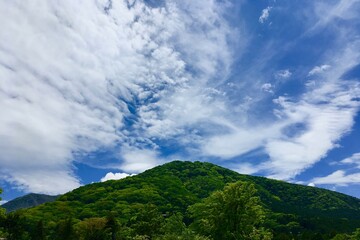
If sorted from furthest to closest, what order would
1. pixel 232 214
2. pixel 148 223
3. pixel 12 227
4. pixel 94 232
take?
pixel 94 232 → pixel 12 227 → pixel 148 223 → pixel 232 214

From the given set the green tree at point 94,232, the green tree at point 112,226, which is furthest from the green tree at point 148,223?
the green tree at point 112,226

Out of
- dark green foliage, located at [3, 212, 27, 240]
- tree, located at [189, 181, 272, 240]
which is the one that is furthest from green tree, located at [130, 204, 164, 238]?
dark green foliage, located at [3, 212, 27, 240]

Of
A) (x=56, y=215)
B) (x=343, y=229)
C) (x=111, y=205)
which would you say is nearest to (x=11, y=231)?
(x=56, y=215)

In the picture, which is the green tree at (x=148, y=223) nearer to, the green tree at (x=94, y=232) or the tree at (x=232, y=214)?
the tree at (x=232, y=214)

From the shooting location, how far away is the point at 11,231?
267 feet

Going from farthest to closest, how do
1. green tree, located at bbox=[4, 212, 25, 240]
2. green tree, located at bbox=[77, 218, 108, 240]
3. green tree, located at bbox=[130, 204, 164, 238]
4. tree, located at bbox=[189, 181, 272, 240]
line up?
green tree, located at bbox=[77, 218, 108, 240] → green tree, located at bbox=[4, 212, 25, 240] → green tree, located at bbox=[130, 204, 164, 238] → tree, located at bbox=[189, 181, 272, 240]

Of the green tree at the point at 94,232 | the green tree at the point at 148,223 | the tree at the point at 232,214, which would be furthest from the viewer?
the green tree at the point at 94,232

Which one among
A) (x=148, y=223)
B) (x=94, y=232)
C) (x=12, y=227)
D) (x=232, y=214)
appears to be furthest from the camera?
(x=94, y=232)

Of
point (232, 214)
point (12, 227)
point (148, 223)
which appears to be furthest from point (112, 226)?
point (232, 214)

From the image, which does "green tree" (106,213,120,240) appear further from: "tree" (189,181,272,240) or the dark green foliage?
"tree" (189,181,272,240)

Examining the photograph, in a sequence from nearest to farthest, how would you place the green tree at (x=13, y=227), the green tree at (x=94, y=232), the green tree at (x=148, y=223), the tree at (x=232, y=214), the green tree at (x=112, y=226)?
the tree at (x=232, y=214) → the green tree at (x=148, y=223) → the green tree at (x=13, y=227) → the green tree at (x=94, y=232) → the green tree at (x=112, y=226)

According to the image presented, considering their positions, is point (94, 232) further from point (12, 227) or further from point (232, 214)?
point (232, 214)

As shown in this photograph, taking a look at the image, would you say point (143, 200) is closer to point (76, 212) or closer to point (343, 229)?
point (76, 212)

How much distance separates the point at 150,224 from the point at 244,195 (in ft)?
61.5
